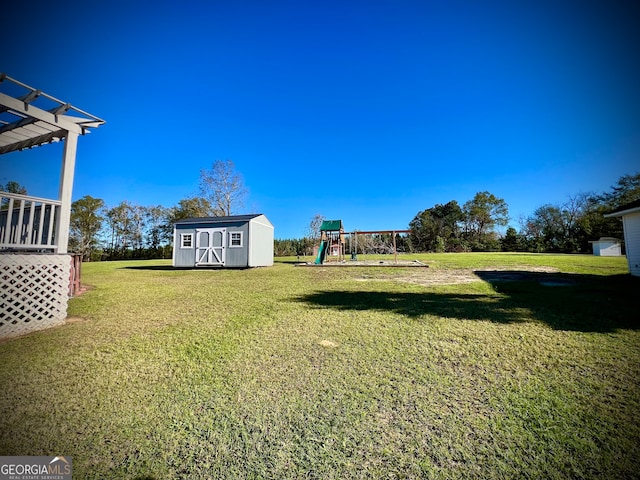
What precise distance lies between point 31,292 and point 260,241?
1241 cm

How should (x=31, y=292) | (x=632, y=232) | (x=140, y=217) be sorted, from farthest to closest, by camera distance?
(x=140, y=217), (x=632, y=232), (x=31, y=292)

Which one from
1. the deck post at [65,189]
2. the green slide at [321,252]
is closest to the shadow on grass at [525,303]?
the deck post at [65,189]

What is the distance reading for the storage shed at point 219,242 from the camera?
1509 cm

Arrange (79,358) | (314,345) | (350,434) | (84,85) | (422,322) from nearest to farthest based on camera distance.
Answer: (350,434)
(79,358)
(314,345)
(422,322)
(84,85)

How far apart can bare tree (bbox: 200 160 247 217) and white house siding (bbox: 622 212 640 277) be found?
1138 inches

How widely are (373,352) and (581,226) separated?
133ft

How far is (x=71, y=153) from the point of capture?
4809 millimetres

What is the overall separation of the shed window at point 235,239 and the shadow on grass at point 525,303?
9.73m

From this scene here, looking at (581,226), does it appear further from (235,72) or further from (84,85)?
(84,85)


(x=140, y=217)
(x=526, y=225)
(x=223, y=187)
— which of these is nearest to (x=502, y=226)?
(x=526, y=225)

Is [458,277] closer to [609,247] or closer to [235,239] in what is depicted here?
[235,239]

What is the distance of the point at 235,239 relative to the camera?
50.0 ft

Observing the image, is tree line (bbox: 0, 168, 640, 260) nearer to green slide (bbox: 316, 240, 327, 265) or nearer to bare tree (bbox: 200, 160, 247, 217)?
bare tree (bbox: 200, 160, 247, 217)

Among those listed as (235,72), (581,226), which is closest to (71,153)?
(235,72)
